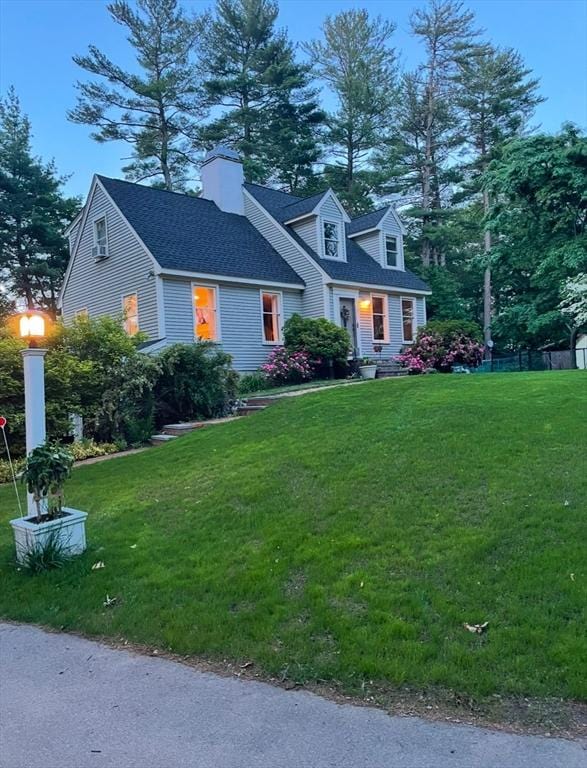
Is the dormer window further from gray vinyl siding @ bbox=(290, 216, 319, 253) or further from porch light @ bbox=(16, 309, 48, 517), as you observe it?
porch light @ bbox=(16, 309, 48, 517)

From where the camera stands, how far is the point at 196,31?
27156 millimetres

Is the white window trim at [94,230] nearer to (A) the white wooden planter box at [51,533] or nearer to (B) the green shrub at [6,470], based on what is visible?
(B) the green shrub at [6,470]

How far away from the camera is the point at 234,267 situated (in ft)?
50.3

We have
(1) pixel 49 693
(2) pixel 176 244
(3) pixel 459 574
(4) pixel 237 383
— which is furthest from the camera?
(2) pixel 176 244

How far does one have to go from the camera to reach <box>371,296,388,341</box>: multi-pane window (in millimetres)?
18719

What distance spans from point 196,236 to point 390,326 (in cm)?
767

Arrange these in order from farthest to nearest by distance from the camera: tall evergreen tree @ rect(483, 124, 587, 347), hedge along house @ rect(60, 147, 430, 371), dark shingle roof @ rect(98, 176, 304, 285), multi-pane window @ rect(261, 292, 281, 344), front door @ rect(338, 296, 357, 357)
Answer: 1. front door @ rect(338, 296, 357, 357)
2. tall evergreen tree @ rect(483, 124, 587, 347)
3. multi-pane window @ rect(261, 292, 281, 344)
4. dark shingle roof @ rect(98, 176, 304, 285)
5. hedge along house @ rect(60, 147, 430, 371)

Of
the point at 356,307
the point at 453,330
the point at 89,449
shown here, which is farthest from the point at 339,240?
the point at 89,449

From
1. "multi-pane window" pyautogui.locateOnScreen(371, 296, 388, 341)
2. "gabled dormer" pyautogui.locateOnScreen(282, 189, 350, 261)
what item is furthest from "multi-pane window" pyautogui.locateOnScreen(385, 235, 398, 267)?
"gabled dormer" pyautogui.locateOnScreen(282, 189, 350, 261)

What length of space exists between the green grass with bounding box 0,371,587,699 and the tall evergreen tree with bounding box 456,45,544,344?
79.7 ft

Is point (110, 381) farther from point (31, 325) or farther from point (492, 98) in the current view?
point (492, 98)

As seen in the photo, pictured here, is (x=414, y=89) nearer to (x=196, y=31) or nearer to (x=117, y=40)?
(x=196, y=31)

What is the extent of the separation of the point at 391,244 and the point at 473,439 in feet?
52.1

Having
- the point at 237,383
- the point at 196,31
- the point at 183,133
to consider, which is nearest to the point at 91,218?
the point at 237,383
